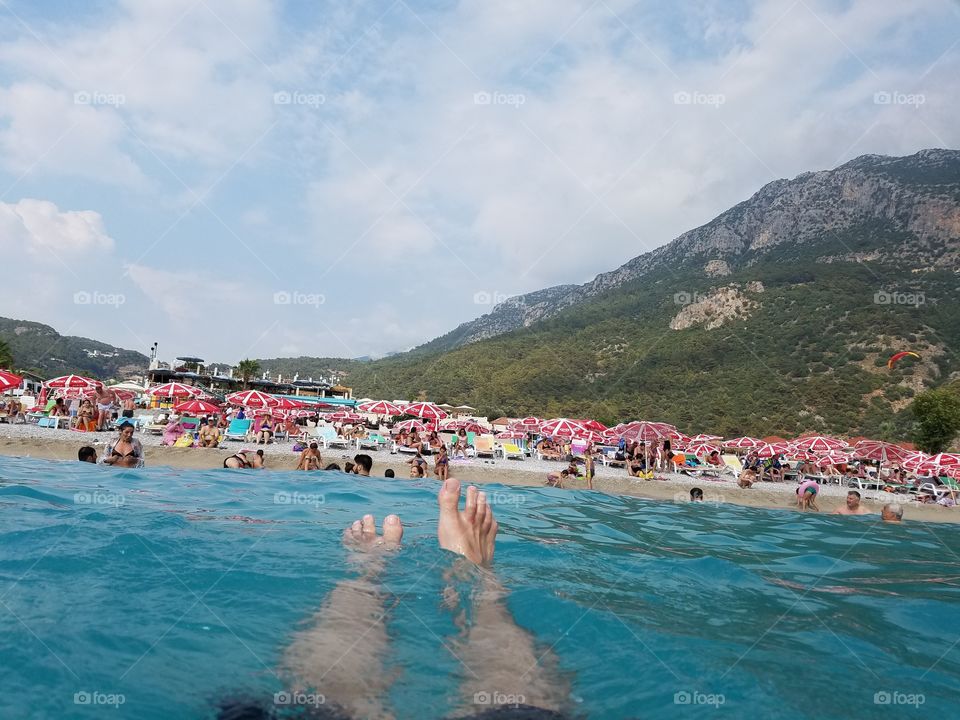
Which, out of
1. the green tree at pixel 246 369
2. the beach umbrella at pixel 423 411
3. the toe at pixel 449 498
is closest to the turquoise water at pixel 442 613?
the toe at pixel 449 498

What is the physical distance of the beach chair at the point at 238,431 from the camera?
17.3 meters

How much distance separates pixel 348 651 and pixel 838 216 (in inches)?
2679

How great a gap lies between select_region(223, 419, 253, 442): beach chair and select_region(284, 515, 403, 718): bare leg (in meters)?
15.4

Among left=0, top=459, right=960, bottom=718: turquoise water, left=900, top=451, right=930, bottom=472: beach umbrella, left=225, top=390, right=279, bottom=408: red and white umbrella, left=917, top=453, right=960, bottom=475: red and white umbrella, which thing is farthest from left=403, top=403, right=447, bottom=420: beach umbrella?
left=0, top=459, right=960, bottom=718: turquoise water

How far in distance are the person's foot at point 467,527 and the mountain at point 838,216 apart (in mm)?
56647

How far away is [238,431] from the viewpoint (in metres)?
17.5

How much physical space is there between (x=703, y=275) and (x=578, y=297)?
26698 mm

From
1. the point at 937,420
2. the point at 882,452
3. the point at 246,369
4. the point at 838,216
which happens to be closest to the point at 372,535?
the point at 882,452

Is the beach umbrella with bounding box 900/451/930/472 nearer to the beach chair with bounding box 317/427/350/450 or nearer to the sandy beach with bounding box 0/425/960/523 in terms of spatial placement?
the sandy beach with bounding box 0/425/960/523

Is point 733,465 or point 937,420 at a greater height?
point 937,420

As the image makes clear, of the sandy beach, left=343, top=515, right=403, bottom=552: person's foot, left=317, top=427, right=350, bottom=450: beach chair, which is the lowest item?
the sandy beach

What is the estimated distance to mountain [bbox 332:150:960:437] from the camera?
39875 mm

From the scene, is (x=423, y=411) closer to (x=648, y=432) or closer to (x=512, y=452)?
(x=512, y=452)

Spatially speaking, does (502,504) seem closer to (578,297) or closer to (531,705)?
(531,705)
